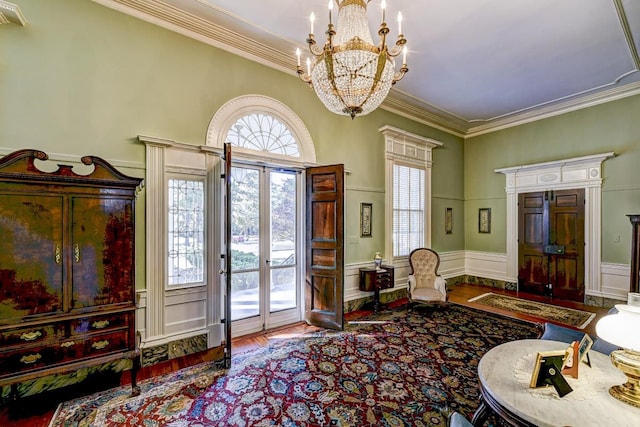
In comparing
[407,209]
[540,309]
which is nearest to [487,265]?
[540,309]

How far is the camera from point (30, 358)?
216cm

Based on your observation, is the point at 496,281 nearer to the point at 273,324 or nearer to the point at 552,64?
the point at 552,64

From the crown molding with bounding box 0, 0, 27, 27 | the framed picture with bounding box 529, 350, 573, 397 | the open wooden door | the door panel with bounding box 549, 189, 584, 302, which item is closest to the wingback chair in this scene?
the door panel with bounding box 549, 189, 584, 302

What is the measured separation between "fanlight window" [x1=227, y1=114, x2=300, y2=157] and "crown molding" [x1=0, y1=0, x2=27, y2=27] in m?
1.99

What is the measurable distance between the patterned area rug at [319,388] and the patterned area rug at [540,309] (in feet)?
4.12

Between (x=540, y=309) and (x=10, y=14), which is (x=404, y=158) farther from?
(x=10, y=14)

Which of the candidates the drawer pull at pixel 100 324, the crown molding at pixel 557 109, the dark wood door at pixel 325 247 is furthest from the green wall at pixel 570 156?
the drawer pull at pixel 100 324

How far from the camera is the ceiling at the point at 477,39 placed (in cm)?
308

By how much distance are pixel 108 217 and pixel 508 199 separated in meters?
7.39

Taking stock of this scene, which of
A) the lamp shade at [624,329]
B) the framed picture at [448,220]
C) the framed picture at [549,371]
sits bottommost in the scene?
the framed picture at [549,371]

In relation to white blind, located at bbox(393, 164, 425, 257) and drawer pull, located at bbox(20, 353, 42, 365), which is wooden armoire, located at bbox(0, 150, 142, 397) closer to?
drawer pull, located at bbox(20, 353, 42, 365)

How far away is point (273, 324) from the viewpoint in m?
4.11

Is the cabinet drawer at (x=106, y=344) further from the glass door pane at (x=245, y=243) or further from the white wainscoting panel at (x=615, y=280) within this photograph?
the white wainscoting panel at (x=615, y=280)

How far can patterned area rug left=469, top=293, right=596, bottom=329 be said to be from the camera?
448 cm
